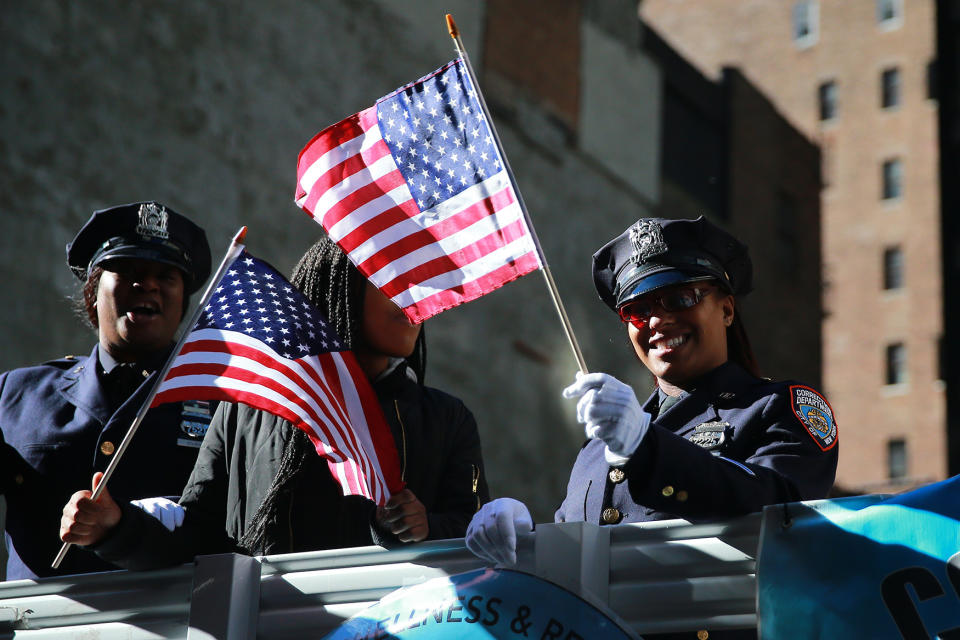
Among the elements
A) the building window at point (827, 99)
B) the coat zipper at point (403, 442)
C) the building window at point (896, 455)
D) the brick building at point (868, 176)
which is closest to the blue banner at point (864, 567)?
the coat zipper at point (403, 442)

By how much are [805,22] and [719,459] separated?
4641 cm

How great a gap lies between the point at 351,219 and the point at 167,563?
1.17 m

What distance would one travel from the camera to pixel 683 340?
158 inches

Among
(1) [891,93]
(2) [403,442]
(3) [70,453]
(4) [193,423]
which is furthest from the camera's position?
(1) [891,93]

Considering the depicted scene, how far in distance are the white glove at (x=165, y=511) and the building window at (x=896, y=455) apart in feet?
141

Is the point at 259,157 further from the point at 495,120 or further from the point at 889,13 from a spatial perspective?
the point at 889,13

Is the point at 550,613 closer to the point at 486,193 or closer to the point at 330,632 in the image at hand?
the point at 330,632

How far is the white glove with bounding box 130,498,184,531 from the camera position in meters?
3.94

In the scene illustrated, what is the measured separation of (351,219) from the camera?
4.40m

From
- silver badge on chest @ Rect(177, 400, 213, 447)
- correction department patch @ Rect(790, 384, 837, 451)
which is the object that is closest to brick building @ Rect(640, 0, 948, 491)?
silver badge on chest @ Rect(177, 400, 213, 447)

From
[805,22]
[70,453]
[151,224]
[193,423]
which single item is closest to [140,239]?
[151,224]

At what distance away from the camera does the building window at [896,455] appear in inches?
1770

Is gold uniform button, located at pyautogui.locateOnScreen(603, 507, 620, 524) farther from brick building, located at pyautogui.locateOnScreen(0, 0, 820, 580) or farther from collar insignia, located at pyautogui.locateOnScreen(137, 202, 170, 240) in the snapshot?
brick building, located at pyautogui.locateOnScreen(0, 0, 820, 580)

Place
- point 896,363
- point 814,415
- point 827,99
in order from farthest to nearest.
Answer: point 827,99, point 896,363, point 814,415
